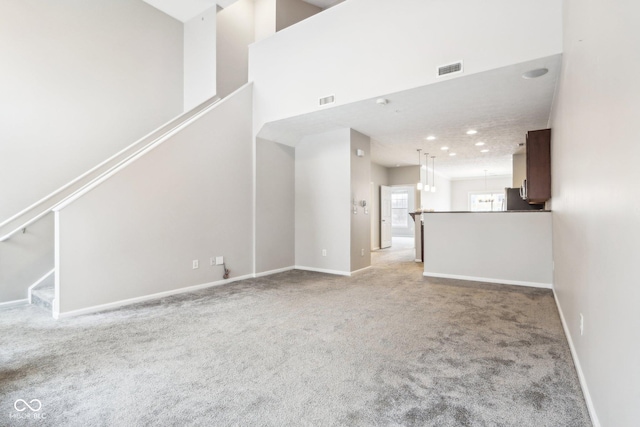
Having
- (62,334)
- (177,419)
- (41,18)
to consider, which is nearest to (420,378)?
(177,419)

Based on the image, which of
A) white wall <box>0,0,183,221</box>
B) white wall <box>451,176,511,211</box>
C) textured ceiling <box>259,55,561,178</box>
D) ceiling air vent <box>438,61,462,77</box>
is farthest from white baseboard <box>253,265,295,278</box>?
white wall <box>451,176,511,211</box>

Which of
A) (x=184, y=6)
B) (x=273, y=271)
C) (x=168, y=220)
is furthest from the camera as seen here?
(x=184, y=6)

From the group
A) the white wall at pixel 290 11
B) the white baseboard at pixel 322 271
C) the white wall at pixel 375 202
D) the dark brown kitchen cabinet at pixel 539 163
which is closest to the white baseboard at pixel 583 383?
the dark brown kitchen cabinet at pixel 539 163

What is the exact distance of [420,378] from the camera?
2.14 meters

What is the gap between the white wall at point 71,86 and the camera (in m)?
4.36

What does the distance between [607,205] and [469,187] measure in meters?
14.4

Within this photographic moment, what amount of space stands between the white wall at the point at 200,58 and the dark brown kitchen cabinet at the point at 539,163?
232 inches

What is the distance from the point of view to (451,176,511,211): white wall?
45.1ft

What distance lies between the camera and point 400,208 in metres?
14.2

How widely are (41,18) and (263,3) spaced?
4326 millimetres

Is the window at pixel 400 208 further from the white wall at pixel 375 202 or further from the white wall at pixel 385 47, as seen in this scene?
the white wall at pixel 385 47

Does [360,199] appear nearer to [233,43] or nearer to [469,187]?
[233,43]

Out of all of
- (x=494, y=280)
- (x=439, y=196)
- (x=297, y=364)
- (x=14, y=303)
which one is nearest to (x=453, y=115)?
(x=494, y=280)

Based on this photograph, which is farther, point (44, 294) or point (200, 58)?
point (200, 58)
